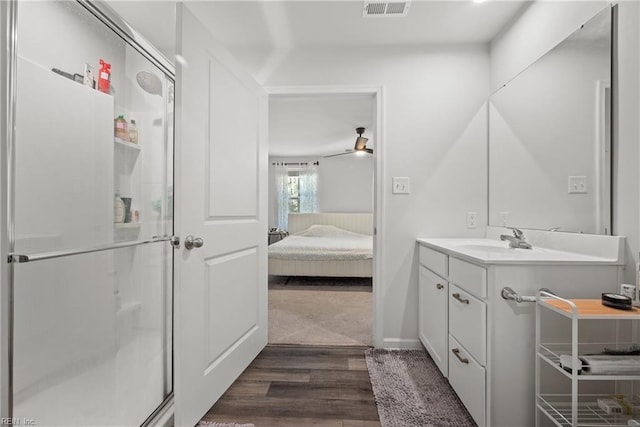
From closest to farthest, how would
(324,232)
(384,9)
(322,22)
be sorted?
(384,9) → (322,22) → (324,232)

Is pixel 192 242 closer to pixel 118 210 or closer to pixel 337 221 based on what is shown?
pixel 118 210

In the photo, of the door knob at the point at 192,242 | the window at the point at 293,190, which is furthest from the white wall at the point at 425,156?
the window at the point at 293,190

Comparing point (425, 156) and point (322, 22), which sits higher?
point (322, 22)

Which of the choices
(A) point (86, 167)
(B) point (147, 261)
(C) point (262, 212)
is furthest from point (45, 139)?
(C) point (262, 212)

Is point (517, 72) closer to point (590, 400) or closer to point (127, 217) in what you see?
point (590, 400)

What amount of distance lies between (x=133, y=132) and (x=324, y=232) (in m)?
4.74

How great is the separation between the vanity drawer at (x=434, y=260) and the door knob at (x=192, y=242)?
53.2 inches

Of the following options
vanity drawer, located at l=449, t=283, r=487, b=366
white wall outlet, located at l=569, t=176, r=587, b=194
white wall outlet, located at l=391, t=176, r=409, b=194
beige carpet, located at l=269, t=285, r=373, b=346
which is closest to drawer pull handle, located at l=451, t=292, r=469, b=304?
vanity drawer, located at l=449, t=283, r=487, b=366

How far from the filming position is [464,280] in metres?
1.47

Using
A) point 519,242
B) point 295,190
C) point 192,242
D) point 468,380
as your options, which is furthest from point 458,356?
point 295,190

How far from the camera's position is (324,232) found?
605 centimetres

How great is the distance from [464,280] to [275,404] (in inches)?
47.3

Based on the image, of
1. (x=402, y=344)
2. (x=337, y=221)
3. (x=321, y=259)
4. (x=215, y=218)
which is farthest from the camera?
(x=337, y=221)

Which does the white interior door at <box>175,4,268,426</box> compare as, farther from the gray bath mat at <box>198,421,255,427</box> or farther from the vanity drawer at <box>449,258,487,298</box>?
the vanity drawer at <box>449,258,487,298</box>
